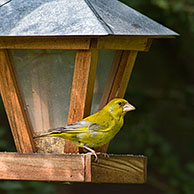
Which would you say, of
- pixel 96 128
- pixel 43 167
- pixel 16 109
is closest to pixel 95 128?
Result: pixel 96 128

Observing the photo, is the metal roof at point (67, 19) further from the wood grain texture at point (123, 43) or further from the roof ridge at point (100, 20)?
the wood grain texture at point (123, 43)

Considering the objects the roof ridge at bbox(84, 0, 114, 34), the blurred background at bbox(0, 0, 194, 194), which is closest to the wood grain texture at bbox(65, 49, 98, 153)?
the roof ridge at bbox(84, 0, 114, 34)

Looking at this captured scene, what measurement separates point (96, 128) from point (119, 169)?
0.31 metres

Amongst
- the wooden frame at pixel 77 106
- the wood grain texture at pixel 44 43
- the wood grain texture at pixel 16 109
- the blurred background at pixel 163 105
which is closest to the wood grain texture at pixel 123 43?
the wooden frame at pixel 77 106

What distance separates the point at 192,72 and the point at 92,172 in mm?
4920

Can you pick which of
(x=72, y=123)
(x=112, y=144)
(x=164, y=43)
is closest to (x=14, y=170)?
(x=72, y=123)

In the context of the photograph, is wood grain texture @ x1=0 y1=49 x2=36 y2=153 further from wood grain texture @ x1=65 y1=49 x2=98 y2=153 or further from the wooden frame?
wood grain texture @ x1=65 y1=49 x2=98 y2=153

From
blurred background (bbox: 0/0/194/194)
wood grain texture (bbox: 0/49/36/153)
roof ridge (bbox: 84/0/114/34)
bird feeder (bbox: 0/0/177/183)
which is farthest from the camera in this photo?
blurred background (bbox: 0/0/194/194)

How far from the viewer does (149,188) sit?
8727 millimetres

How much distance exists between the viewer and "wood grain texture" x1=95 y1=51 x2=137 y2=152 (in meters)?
2.98

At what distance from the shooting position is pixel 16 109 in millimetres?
2902

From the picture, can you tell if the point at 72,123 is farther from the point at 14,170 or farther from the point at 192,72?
the point at 192,72

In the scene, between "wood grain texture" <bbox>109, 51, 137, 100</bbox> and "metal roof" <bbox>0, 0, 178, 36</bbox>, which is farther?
"wood grain texture" <bbox>109, 51, 137, 100</bbox>

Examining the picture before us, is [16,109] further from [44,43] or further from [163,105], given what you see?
[163,105]
